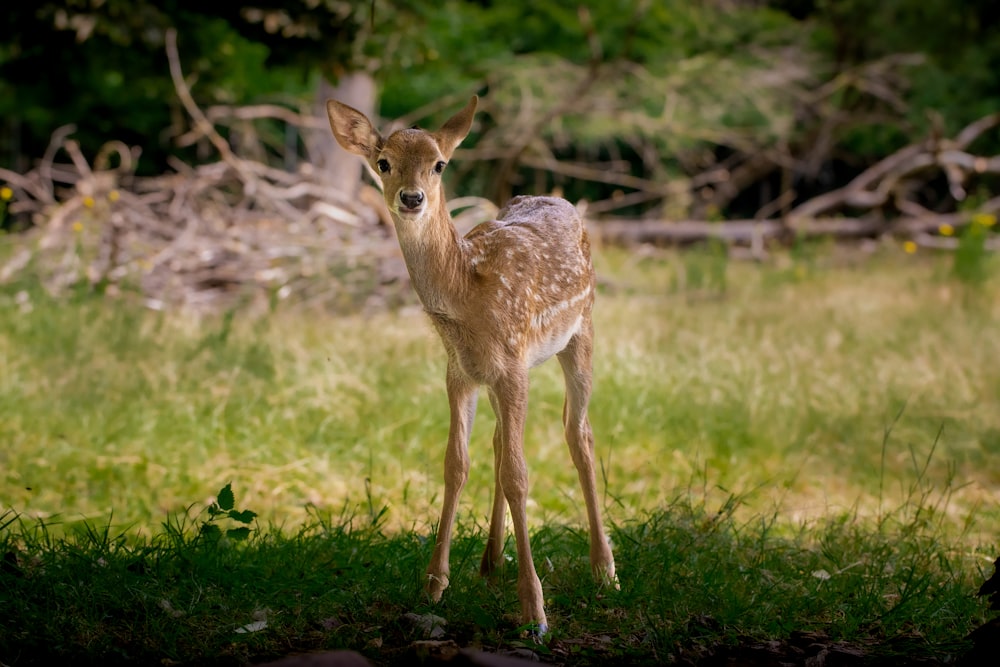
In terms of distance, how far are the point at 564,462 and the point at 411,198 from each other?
306 centimetres

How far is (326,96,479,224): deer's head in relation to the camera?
11.3 feet

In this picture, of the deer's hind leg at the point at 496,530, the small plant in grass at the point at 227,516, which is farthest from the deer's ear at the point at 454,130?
the small plant in grass at the point at 227,516

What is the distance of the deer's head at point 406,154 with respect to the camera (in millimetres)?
→ 3443

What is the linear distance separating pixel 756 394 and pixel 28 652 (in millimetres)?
4697

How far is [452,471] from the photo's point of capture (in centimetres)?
379

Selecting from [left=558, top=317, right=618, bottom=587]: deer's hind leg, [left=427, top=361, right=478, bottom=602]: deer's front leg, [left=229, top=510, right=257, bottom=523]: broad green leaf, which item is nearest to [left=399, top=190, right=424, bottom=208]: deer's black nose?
[left=427, top=361, right=478, bottom=602]: deer's front leg

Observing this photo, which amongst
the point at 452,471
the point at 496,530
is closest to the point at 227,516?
the point at 452,471

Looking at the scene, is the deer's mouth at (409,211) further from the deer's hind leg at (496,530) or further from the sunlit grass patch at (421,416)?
the sunlit grass patch at (421,416)

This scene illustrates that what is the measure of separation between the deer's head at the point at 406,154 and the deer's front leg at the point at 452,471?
603 millimetres

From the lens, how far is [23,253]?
9.19 m

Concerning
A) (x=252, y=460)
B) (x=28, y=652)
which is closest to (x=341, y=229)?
(x=252, y=460)

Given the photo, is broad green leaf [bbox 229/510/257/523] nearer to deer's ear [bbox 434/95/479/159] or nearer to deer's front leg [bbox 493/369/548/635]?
deer's front leg [bbox 493/369/548/635]

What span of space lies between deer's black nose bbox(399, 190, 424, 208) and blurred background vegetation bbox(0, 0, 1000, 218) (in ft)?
24.8

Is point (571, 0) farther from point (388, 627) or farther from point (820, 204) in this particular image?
point (388, 627)
